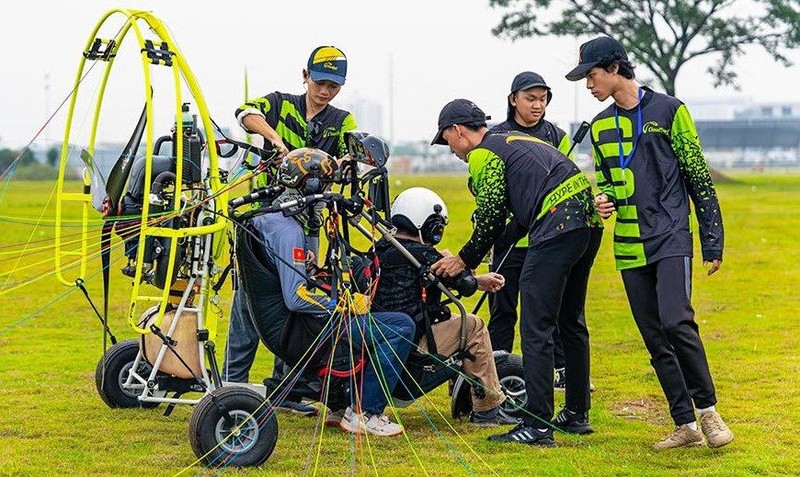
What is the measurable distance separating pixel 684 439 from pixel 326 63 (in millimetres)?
3054

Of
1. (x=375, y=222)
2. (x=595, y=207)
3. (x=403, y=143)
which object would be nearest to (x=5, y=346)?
(x=375, y=222)

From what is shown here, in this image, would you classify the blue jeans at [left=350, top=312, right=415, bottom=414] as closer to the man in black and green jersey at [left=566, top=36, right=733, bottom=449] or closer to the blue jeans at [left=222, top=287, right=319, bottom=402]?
the blue jeans at [left=222, top=287, right=319, bottom=402]

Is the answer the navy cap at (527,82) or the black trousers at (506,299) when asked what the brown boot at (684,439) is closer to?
the black trousers at (506,299)

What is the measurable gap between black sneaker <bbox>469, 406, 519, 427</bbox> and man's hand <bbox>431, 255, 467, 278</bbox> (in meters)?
0.94

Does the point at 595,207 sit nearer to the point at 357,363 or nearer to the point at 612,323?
the point at 357,363

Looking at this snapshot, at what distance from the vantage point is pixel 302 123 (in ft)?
26.2

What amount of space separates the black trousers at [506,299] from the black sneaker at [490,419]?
0.94 meters

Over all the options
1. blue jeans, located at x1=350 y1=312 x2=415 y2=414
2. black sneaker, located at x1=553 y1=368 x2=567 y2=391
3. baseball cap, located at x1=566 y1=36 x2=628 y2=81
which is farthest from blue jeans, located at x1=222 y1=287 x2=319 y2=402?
baseball cap, located at x1=566 y1=36 x2=628 y2=81

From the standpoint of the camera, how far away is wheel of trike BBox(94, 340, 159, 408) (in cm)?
784

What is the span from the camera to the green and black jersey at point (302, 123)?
7938 mm

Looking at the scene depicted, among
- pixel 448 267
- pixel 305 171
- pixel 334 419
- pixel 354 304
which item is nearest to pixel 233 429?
pixel 354 304

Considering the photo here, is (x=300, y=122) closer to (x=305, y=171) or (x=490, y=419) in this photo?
(x=305, y=171)

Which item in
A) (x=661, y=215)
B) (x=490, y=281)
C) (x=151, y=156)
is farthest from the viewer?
(x=490, y=281)

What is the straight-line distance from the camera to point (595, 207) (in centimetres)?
705
